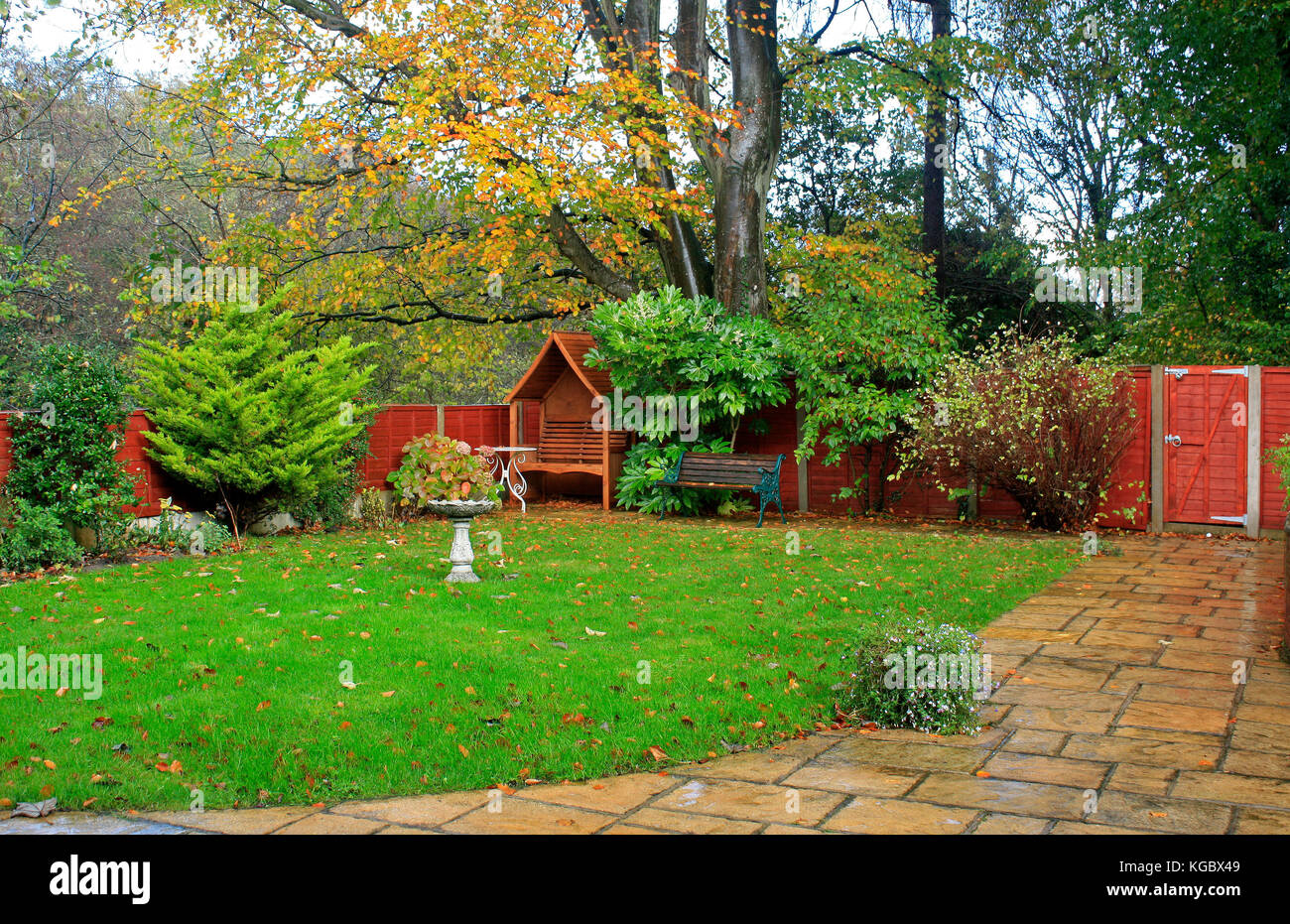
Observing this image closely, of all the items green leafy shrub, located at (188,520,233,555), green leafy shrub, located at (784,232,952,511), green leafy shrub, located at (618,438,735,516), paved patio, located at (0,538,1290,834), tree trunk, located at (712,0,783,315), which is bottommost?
paved patio, located at (0,538,1290,834)

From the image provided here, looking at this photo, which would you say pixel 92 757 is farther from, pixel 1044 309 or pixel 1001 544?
pixel 1044 309

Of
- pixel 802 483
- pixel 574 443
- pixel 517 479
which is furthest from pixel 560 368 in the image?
pixel 802 483

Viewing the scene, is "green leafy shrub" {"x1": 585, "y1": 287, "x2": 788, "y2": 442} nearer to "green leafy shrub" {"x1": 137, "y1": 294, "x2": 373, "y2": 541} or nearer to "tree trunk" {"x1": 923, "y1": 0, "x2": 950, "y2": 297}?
"green leafy shrub" {"x1": 137, "y1": 294, "x2": 373, "y2": 541}

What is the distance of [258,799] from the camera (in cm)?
397

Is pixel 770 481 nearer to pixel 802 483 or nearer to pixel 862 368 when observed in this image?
pixel 802 483

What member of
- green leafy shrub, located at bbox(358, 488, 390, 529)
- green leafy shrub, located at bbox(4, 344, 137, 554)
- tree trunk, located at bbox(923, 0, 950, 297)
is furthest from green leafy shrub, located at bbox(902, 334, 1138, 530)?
green leafy shrub, located at bbox(4, 344, 137, 554)

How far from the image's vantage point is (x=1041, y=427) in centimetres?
1218

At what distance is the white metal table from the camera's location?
629 inches

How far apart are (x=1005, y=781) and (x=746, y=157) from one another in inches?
504

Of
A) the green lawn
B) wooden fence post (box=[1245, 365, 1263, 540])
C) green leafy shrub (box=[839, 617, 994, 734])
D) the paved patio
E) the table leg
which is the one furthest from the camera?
the table leg

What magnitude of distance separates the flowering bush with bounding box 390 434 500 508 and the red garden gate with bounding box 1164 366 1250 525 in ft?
28.4

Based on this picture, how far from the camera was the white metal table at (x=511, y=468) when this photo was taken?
15975 mm
